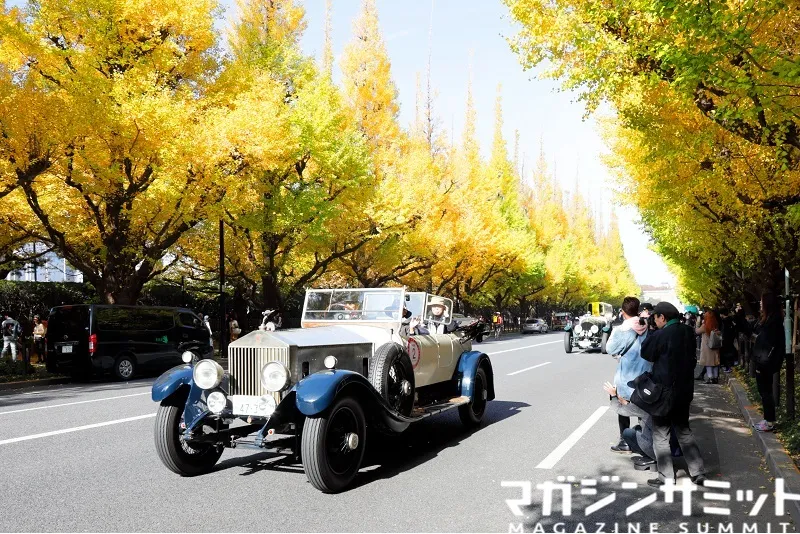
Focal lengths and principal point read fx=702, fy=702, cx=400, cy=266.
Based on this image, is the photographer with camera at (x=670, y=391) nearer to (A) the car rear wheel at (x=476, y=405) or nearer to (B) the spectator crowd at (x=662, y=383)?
(B) the spectator crowd at (x=662, y=383)

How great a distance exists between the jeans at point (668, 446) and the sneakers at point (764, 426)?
273cm

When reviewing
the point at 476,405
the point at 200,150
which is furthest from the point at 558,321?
the point at 476,405

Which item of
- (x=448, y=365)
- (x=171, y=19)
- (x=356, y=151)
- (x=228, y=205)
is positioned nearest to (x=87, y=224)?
(x=228, y=205)

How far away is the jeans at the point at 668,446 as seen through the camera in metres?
6.11

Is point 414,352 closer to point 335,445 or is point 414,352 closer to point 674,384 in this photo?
point 335,445

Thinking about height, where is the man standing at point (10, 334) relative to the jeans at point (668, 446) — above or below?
above

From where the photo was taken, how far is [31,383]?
16.4 metres

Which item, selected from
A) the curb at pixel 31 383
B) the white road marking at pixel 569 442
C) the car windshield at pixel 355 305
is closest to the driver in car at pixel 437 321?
the car windshield at pixel 355 305

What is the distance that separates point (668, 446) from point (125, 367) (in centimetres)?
1450

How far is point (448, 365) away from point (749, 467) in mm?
3577

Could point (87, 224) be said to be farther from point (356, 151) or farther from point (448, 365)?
point (448, 365)

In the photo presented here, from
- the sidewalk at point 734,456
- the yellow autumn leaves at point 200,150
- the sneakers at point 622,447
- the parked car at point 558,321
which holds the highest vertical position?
the yellow autumn leaves at point 200,150

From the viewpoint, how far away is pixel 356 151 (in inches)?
992

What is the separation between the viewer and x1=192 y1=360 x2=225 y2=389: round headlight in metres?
6.28
